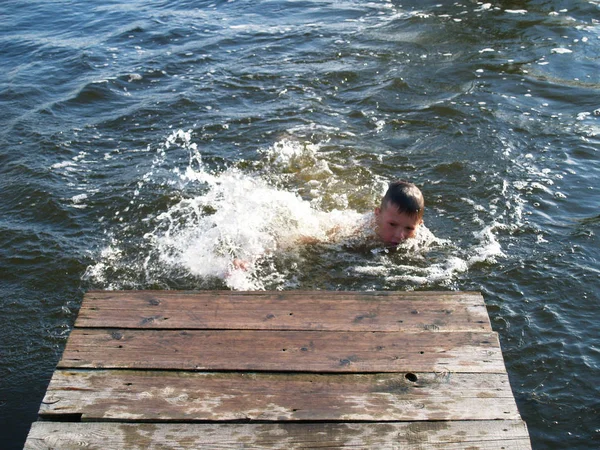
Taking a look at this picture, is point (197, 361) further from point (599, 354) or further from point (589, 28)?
point (589, 28)

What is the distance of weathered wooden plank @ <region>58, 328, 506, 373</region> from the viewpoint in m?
3.52

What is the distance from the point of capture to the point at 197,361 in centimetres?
356

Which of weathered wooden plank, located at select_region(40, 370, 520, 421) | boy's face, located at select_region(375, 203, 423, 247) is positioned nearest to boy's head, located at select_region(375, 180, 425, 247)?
boy's face, located at select_region(375, 203, 423, 247)

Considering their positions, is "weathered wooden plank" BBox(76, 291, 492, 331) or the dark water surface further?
the dark water surface

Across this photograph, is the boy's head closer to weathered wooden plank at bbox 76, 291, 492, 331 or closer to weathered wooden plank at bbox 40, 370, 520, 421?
weathered wooden plank at bbox 76, 291, 492, 331

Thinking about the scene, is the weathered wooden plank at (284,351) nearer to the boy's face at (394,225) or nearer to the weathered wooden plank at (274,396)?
the weathered wooden plank at (274,396)

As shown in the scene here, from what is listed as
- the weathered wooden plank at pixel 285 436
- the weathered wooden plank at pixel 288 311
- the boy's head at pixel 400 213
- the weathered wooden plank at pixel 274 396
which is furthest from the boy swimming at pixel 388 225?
the weathered wooden plank at pixel 285 436

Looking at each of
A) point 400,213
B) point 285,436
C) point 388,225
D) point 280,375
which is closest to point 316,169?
point 388,225

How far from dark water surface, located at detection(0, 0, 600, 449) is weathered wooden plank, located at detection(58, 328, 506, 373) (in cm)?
88

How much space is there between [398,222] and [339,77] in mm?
4474

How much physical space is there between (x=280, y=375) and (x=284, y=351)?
0.19 metres

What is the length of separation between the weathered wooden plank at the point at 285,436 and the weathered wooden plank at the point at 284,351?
1.31 feet

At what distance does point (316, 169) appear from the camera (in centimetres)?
709

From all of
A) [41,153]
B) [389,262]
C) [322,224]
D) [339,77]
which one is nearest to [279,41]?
[339,77]
